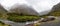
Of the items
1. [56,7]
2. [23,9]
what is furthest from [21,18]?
[56,7]

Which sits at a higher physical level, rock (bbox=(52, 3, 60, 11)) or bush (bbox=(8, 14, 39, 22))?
rock (bbox=(52, 3, 60, 11))

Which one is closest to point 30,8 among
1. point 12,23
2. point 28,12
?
point 28,12

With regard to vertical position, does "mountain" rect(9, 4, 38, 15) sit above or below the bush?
above

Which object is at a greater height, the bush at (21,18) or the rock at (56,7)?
the rock at (56,7)

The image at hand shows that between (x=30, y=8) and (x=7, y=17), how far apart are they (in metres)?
0.14

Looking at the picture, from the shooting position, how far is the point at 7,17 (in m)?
0.63

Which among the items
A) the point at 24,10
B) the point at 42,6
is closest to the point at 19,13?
the point at 24,10

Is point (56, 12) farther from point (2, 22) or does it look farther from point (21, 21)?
point (2, 22)

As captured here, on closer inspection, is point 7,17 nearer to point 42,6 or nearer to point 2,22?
point 2,22

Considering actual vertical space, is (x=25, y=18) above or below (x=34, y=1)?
below

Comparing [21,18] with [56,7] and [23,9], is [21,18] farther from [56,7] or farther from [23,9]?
[56,7]

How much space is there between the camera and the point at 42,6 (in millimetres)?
676

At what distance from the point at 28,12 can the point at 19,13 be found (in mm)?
52

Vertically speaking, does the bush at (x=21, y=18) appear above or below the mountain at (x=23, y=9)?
below
